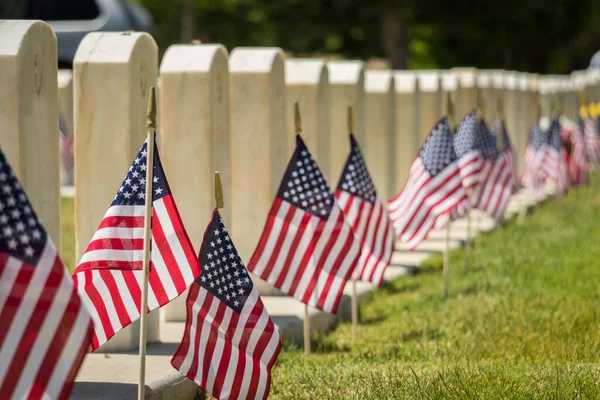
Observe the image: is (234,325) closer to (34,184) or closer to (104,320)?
(104,320)

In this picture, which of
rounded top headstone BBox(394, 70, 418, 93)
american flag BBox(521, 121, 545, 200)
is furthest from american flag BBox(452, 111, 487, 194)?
american flag BBox(521, 121, 545, 200)

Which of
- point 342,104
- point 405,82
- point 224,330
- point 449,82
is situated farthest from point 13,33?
point 449,82

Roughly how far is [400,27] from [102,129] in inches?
1298

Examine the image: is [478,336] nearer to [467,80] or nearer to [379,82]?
[379,82]

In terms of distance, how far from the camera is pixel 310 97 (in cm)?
1113

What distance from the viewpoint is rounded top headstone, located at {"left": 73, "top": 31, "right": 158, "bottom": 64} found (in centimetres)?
781

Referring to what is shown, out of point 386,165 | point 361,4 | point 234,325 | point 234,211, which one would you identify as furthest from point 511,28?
point 234,325

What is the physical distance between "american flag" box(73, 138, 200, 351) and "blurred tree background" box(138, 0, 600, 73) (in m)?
33.3

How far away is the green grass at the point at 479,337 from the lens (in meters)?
7.00

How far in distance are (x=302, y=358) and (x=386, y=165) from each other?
6.00 metres

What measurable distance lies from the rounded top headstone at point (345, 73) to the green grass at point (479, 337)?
190cm

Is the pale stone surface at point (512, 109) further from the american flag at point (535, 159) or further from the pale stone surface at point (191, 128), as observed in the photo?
the pale stone surface at point (191, 128)

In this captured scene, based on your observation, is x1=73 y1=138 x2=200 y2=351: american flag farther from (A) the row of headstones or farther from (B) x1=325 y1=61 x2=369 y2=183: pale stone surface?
(B) x1=325 y1=61 x2=369 y2=183: pale stone surface

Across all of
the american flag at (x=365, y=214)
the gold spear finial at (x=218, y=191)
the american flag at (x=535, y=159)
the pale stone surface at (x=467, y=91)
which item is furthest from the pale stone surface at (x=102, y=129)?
the american flag at (x=535, y=159)
